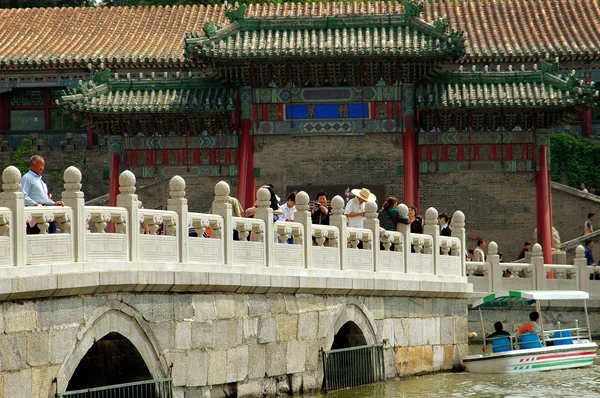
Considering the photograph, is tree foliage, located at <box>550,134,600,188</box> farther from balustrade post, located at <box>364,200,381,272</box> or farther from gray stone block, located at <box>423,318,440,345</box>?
balustrade post, located at <box>364,200,381,272</box>

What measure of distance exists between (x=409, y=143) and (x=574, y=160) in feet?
25.5

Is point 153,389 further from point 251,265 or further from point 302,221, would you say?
point 302,221

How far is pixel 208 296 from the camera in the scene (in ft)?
60.5

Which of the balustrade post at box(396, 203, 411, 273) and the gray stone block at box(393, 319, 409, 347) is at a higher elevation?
the balustrade post at box(396, 203, 411, 273)

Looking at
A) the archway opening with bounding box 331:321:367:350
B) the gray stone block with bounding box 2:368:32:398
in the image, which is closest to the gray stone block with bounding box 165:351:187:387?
the gray stone block with bounding box 2:368:32:398

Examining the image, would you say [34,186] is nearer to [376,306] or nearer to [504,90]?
[376,306]

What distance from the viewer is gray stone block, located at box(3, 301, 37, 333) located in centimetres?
1496

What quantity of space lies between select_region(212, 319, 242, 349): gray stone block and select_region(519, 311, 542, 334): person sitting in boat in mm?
7101

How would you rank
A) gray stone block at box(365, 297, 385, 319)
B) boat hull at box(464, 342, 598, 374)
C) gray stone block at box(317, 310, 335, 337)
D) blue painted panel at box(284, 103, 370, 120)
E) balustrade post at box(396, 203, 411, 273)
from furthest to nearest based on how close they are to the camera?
A: 1. blue painted panel at box(284, 103, 370, 120)
2. boat hull at box(464, 342, 598, 374)
3. balustrade post at box(396, 203, 411, 273)
4. gray stone block at box(365, 297, 385, 319)
5. gray stone block at box(317, 310, 335, 337)

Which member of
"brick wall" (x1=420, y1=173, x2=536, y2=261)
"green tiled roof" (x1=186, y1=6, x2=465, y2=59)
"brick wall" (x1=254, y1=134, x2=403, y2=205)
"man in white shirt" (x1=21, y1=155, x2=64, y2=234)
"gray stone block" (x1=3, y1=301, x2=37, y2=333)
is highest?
"green tiled roof" (x1=186, y1=6, x2=465, y2=59)

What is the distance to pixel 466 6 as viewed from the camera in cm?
4250

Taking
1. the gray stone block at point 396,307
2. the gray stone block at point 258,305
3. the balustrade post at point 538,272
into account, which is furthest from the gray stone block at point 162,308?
the balustrade post at point 538,272

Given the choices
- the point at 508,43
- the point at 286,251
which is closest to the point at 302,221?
the point at 286,251

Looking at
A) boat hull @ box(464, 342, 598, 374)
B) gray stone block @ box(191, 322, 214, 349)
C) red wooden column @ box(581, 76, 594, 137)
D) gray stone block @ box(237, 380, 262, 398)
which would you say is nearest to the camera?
gray stone block @ box(191, 322, 214, 349)
